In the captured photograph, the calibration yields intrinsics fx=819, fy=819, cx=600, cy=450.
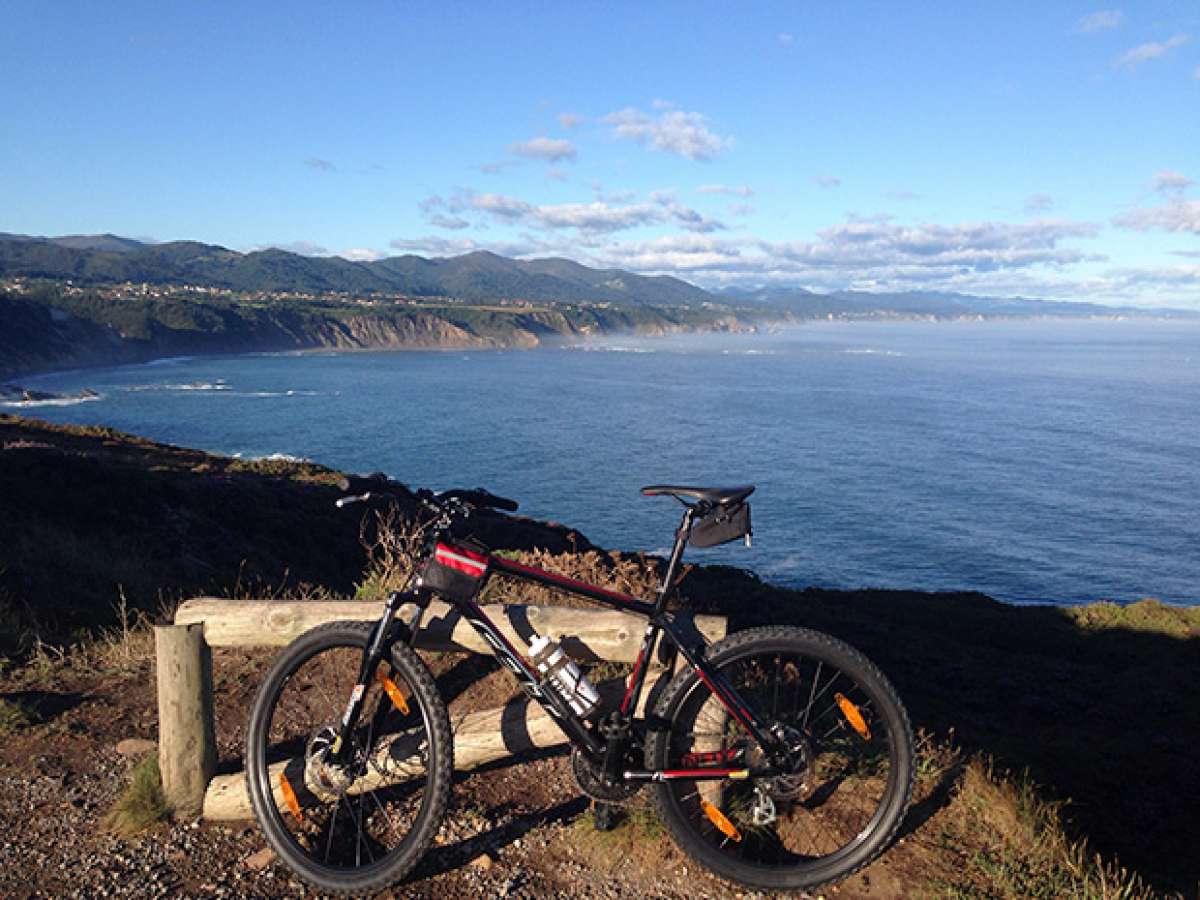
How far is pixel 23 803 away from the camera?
4.59 metres

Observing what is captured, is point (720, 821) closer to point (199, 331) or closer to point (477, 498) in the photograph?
point (477, 498)

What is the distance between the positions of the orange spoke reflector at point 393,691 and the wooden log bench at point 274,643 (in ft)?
1.17

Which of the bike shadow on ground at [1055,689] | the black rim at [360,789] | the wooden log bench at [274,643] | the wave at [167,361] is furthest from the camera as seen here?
the wave at [167,361]

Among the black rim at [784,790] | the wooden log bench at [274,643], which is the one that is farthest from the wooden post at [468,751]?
the black rim at [784,790]

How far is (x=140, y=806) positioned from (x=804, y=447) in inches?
2621

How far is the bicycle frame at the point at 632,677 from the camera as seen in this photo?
3.72 meters

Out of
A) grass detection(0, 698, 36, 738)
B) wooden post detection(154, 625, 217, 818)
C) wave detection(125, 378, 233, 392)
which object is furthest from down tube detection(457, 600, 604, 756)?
wave detection(125, 378, 233, 392)

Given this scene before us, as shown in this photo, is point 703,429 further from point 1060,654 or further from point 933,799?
point 933,799

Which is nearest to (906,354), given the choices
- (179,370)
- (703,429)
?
(703,429)

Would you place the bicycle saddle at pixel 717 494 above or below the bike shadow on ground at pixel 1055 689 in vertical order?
above

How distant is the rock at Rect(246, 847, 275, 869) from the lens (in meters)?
3.96

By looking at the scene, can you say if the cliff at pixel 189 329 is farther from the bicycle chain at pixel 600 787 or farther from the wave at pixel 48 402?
the bicycle chain at pixel 600 787

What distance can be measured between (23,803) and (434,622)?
8.68ft

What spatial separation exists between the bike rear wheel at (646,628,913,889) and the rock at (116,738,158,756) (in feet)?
11.3
